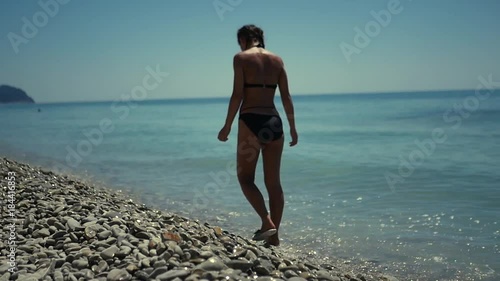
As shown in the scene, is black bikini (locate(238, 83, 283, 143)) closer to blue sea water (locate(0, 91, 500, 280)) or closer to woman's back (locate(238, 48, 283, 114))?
woman's back (locate(238, 48, 283, 114))

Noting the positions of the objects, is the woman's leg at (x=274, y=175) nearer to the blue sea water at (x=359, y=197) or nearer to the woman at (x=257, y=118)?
the woman at (x=257, y=118)

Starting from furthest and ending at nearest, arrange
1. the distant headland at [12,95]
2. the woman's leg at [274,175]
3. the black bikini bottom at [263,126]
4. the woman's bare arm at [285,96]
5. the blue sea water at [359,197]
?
the distant headland at [12,95], the blue sea water at [359,197], the woman's bare arm at [285,96], the woman's leg at [274,175], the black bikini bottom at [263,126]

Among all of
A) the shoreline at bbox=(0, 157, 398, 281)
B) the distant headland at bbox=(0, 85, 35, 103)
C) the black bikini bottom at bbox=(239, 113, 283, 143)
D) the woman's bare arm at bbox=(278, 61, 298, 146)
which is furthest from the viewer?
the distant headland at bbox=(0, 85, 35, 103)

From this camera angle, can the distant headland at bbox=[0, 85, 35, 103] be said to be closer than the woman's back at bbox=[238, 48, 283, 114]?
No

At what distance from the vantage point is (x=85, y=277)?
3.50 metres

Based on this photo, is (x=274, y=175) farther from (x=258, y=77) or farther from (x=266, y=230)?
(x=258, y=77)

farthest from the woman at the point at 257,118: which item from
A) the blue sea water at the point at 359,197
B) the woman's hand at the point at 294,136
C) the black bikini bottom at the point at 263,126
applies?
the blue sea water at the point at 359,197

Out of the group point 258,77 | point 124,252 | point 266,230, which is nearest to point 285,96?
point 258,77

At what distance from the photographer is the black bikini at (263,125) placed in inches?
198

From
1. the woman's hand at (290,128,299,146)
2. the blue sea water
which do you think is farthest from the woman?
the blue sea water

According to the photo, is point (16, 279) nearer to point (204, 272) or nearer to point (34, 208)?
point (204, 272)

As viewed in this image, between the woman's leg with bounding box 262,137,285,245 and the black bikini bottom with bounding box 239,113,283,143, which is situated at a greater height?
the black bikini bottom with bounding box 239,113,283,143

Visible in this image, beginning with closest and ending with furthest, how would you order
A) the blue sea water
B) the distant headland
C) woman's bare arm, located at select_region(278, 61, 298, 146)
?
woman's bare arm, located at select_region(278, 61, 298, 146), the blue sea water, the distant headland

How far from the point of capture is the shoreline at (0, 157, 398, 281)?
11.5 ft
